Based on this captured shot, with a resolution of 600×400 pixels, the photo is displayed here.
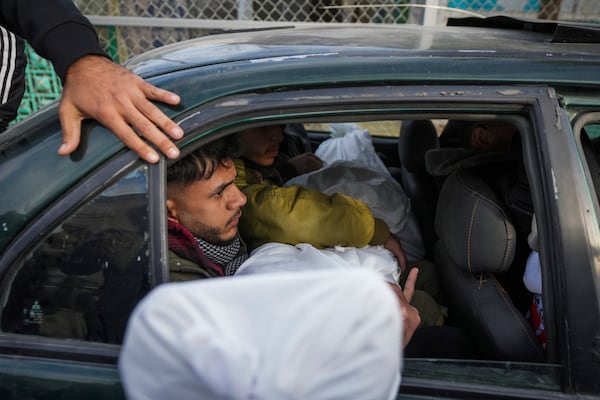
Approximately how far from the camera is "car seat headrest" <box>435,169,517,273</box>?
62.6 inches

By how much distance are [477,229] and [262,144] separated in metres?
0.92

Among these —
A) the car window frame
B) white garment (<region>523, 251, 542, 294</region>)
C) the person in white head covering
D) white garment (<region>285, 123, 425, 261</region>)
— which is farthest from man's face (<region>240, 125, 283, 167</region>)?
the person in white head covering

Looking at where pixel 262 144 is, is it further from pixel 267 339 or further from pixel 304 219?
pixel 267 339

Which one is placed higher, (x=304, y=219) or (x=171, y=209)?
(x=304, y=219)

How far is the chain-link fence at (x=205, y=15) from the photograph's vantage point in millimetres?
5270

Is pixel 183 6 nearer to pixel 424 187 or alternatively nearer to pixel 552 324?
pixel 424 187

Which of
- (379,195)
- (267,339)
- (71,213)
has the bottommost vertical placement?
(267,339)

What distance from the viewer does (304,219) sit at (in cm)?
178

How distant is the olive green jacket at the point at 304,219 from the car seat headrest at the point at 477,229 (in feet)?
0.92

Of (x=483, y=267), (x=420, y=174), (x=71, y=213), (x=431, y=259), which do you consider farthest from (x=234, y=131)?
(x=420, y=174)

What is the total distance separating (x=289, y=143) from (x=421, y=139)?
76 centimetres

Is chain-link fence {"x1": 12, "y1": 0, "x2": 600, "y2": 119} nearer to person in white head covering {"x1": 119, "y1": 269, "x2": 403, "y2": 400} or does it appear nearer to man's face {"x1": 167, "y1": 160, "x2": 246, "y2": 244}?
man's face {"x1": 167, "y1": 160, "x2": 246, "y2": 244}

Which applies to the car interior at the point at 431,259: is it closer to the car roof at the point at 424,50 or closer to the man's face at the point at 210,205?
the car roof at the point at 424,50

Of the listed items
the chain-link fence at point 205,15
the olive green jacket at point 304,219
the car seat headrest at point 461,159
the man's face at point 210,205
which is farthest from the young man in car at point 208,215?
the chain-link fence at point 205,15
